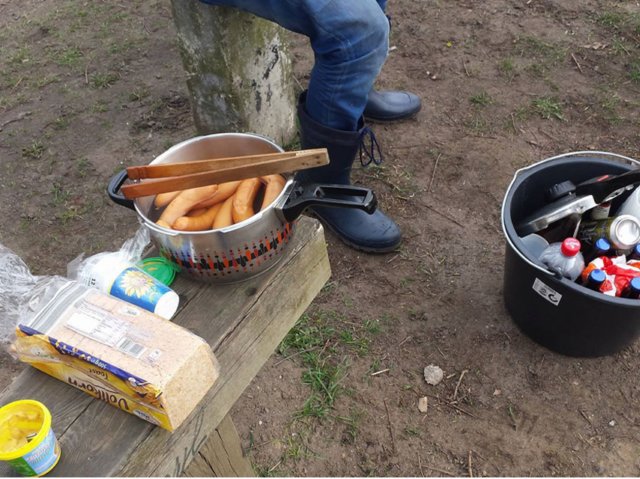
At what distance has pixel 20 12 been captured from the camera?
378 cm

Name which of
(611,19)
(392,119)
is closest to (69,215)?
(392,119)

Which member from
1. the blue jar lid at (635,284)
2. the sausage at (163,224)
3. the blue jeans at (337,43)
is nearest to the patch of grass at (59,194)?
the blue jeans at (337,43)

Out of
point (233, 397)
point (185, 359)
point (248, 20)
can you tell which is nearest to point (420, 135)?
point (248, 20)

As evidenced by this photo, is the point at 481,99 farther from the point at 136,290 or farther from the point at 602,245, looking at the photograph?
the point at 136,290

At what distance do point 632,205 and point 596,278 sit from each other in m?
0.33

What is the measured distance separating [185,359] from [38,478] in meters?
0.30

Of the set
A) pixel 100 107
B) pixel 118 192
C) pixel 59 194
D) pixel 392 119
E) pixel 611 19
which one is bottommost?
pixel 611 19

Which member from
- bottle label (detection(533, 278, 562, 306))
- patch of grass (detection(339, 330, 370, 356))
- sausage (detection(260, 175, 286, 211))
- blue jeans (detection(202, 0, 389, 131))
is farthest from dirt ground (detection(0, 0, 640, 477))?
sausage (detection(260, 175, 286, 211))

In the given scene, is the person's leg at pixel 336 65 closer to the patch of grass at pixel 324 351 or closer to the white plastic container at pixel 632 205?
the patch of grass at pixel 324 351

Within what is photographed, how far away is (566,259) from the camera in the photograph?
1.66 m

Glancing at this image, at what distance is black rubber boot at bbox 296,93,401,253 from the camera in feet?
6.45

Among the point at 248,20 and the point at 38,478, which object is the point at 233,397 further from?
the point at 248,20

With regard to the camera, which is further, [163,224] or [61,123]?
[61,123]

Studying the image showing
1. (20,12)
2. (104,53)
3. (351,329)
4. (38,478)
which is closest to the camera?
(38,478)
